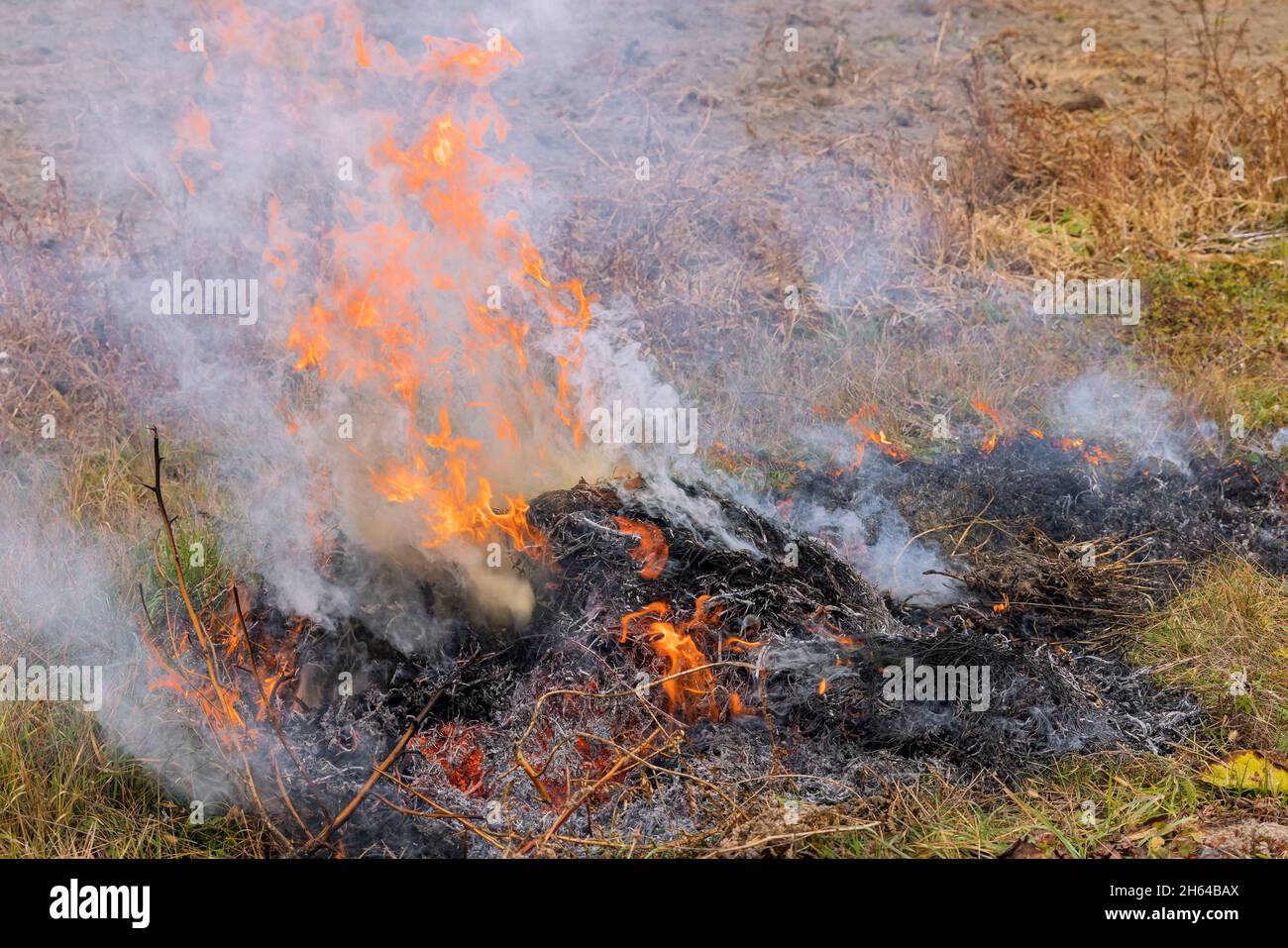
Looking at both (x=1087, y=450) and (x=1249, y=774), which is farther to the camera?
(x=1087, y=450)

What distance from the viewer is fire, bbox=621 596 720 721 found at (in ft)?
12.9

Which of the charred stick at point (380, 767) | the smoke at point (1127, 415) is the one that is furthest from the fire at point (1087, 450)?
the charred stick at point (380, 767)

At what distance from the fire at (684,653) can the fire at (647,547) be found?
0.17 m

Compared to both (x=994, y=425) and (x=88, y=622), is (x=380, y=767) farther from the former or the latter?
(x=994, y=425)

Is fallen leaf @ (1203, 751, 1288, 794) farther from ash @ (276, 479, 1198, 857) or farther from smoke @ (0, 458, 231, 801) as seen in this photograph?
smoke @ (0, 458, 231, 801)

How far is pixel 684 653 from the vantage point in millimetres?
4027

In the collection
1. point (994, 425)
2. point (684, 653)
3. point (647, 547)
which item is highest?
point (994, 425)

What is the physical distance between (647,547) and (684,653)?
0.49m

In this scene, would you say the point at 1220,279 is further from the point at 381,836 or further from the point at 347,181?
the point at 381,836

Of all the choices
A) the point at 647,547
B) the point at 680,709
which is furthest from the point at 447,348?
the point at 680,709

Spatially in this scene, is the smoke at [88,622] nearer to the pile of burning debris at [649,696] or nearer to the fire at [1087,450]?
the pile of burning debris at [649,696]

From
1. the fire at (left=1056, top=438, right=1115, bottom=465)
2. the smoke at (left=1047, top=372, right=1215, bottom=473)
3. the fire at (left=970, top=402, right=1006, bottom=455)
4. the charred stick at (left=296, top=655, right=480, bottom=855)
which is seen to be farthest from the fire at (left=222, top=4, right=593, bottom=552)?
the smoke at (left=1047, top=372, right=1215, bottom=473)

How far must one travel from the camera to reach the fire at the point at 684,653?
3930mm

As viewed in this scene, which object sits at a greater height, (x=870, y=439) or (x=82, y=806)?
(x=870, y=439)
